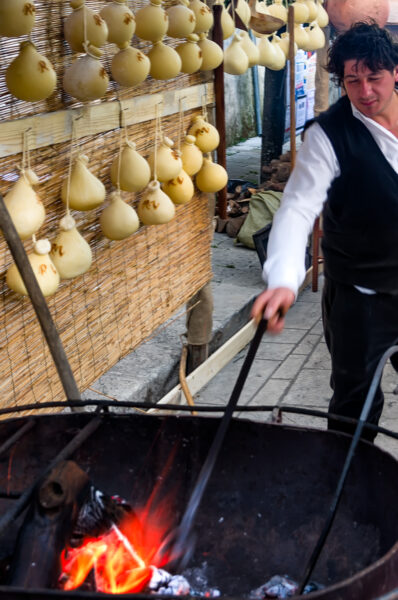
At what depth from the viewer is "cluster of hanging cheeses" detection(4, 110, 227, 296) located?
257cm

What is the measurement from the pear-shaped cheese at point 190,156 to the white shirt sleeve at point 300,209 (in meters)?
1.10

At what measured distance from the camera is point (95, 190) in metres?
2.87

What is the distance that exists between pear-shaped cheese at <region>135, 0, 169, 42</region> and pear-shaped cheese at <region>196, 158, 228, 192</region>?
83 centimetres

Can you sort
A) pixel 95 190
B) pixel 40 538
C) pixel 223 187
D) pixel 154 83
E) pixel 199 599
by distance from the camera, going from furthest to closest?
pixel 223 187 < pixel 154 83 < pixel 95 190 < pixel 40 538 < pixel 199 599

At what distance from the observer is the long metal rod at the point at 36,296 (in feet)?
6.62

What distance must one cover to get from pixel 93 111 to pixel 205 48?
883mm

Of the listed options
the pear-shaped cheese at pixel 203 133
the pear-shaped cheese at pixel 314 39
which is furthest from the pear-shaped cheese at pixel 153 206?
the pear-shaped cheese at pixel 314 39

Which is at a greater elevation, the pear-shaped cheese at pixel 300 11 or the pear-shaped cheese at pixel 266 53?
the pear-shaped cheese at pixel 300 11

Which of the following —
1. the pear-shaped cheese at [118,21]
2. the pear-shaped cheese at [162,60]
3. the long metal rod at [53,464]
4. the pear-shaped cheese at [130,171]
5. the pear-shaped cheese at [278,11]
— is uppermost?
the pear-shaped cheese at [118,21]

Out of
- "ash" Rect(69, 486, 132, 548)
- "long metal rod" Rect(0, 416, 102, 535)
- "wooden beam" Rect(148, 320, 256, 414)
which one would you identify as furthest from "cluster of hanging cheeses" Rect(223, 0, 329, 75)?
"ash" Rect(69, 486, 132, 548)

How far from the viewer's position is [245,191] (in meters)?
8.15

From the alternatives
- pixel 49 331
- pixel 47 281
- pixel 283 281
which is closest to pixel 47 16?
pixel 47 281

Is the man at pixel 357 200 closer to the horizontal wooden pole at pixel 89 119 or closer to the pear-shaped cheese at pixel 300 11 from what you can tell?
the horizontal wooden pole at pixel 89 119

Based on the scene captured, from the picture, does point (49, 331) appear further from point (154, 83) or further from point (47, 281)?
point (154, 83)
